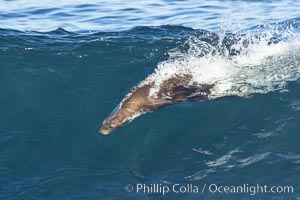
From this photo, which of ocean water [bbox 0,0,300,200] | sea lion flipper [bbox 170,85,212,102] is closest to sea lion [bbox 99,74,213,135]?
sea lion flipper [bbox 170,85,212,102]

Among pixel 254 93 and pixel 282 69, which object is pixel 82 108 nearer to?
pixel 254 93

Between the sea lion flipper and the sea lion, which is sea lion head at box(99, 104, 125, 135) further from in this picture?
the sea lion flipper

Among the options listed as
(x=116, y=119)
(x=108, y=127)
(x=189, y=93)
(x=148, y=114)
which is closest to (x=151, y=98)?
(x=148, y=114)

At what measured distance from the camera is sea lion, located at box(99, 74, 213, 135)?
30.2 feet

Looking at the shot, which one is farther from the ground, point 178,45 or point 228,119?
point 178,45

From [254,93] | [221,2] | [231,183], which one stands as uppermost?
[221,2]

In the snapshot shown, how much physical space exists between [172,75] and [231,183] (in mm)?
3323

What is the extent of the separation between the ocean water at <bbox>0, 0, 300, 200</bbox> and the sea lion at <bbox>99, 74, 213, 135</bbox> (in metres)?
0.15

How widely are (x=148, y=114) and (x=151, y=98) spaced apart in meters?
0.28

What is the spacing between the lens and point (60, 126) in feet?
32.4

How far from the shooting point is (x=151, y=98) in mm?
9727

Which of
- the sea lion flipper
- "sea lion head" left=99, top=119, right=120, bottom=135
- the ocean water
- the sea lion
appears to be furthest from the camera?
the sea lion flipper

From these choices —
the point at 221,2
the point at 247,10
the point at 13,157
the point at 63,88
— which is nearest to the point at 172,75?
the point at 63,88

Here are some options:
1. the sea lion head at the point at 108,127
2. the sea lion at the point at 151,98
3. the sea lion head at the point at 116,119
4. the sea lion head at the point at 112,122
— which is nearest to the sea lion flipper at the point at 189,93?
the sea lion at the point at 151,98
